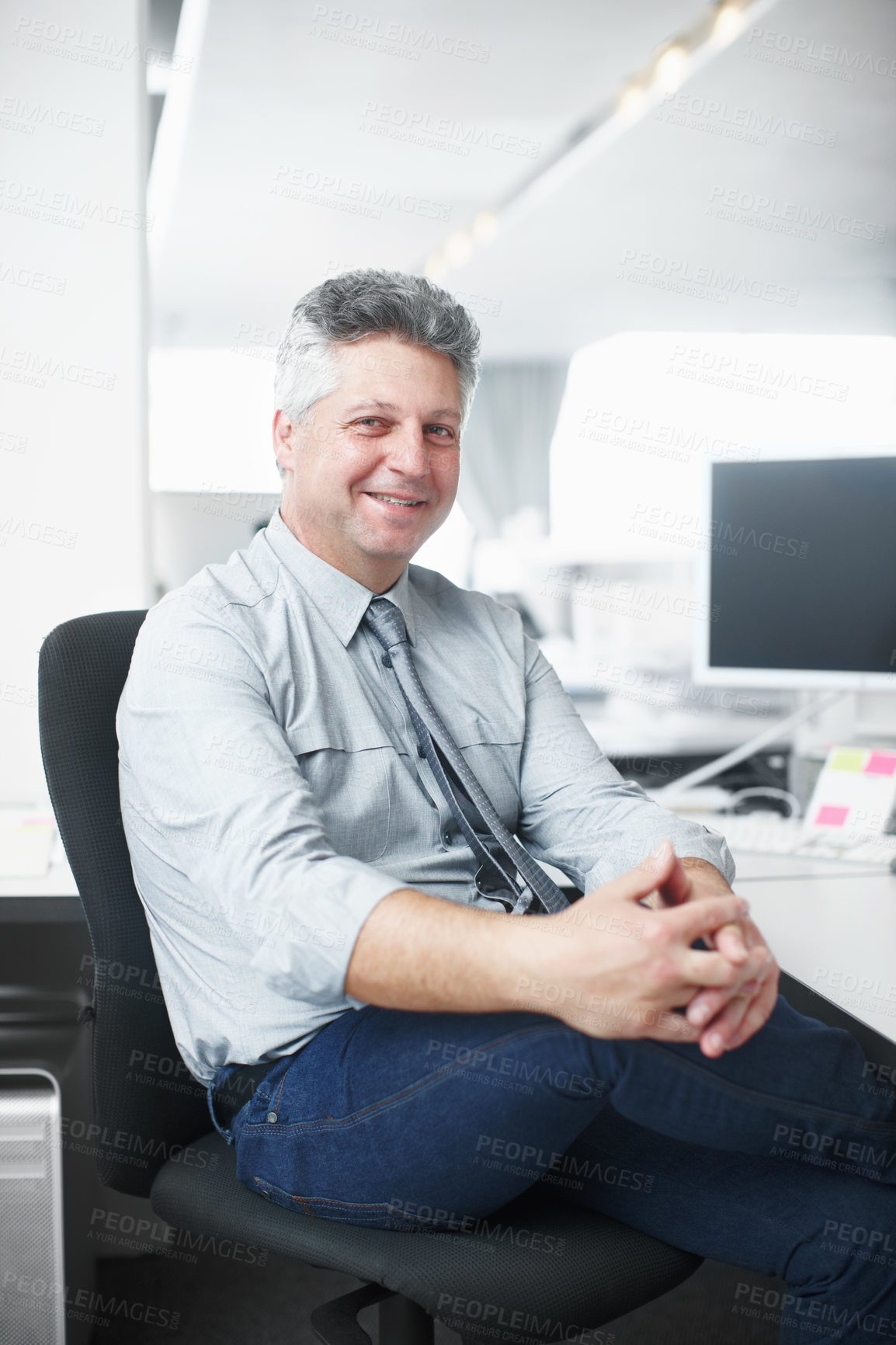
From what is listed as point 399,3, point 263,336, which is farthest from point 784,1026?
point 263,336

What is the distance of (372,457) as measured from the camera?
129cm

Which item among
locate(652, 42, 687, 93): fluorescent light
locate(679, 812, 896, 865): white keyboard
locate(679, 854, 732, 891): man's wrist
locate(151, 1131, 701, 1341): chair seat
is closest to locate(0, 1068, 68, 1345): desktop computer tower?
locate(151, 1131, 701, 1341): chair seat

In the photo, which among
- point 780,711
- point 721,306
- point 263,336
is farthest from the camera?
point 263,336

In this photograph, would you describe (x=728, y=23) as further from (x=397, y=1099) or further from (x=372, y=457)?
(x=397, y=1099)

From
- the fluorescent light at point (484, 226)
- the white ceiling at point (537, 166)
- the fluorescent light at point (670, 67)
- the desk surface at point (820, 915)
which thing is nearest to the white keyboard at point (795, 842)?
the desk surface at point (820, 915)

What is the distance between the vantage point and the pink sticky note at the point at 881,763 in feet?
5.79

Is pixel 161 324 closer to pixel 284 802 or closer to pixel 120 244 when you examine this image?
pixel 120 244

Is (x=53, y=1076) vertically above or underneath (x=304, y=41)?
underneath

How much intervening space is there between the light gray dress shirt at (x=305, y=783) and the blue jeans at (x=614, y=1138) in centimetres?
9

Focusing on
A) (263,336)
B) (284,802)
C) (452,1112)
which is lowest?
(452,1112)

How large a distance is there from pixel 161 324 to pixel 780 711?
5955 mm

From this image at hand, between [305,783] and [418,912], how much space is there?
0.65 feet

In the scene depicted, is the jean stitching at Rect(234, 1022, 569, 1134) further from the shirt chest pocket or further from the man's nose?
the man's nose

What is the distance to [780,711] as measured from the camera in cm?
347
